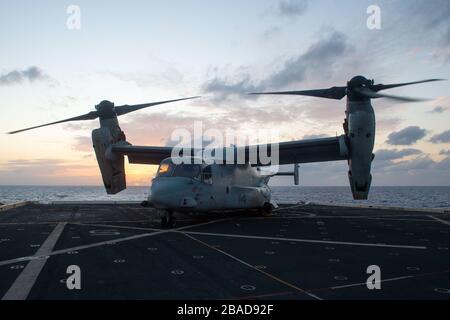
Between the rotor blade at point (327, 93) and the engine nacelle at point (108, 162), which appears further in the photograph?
the engine nacelle at point (108, 162)

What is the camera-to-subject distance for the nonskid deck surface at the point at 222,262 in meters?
7.22

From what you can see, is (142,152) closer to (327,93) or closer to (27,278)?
(327,93)

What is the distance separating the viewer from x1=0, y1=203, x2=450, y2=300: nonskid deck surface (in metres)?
7.22

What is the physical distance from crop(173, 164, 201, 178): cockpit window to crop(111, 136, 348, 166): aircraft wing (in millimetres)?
2738

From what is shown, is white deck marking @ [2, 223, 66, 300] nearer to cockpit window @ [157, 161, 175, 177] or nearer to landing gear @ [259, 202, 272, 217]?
cockpit window @ [157, 161, 175, 177]

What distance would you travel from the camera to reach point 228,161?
21.0 meters

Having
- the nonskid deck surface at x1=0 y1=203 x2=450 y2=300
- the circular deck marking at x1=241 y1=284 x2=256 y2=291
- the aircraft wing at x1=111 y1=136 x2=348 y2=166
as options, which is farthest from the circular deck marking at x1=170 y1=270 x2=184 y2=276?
the aircraft wing at x1=111 y1=136 x2=348 y2=166

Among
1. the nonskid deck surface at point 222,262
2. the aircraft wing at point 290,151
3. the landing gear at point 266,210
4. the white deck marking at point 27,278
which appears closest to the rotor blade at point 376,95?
the aircraft wing at point 290,151

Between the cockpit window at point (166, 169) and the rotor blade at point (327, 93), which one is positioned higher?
the rotor blade at point (327, 93)

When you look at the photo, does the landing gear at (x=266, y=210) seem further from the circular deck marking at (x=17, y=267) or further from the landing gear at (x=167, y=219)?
the circular deck marking at (x=17, y=267)

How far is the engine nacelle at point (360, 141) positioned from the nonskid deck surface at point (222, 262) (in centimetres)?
233

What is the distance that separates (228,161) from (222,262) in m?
11.4
